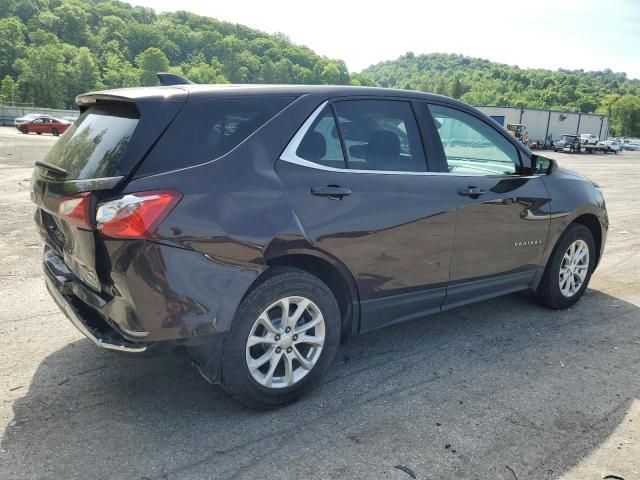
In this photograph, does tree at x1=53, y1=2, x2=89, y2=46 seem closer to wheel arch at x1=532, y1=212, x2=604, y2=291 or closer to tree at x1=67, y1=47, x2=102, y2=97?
tree at x1=67, y1=47, x2=102, y2=97

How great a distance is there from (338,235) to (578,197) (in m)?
2.75

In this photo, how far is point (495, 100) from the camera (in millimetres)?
152000

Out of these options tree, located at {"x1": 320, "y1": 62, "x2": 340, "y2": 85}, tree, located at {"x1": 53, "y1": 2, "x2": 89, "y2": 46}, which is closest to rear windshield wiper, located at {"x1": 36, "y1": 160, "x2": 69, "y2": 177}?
tree, located at {"x1": 320, "y1": 62, "x2": 340, "y2": 85}

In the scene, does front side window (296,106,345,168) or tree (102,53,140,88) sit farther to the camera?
tree (102,53,140,88)

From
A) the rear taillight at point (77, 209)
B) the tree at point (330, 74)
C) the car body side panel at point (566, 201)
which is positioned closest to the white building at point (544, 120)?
the car body side panel at point (566, 201)

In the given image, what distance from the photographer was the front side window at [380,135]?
3416mm

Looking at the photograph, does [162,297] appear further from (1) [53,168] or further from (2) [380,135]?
(2) [380,135]

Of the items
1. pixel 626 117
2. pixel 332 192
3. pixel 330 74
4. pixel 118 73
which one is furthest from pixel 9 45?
pixel 626 117

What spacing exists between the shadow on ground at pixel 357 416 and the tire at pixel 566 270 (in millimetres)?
697

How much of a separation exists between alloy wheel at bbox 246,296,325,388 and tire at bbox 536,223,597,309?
2.59m

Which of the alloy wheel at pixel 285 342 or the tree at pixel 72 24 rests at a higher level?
the tree at pixel 72 24

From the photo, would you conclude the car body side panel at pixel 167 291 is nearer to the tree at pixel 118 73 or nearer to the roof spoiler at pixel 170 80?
the roof spoiler at pixel 170 80

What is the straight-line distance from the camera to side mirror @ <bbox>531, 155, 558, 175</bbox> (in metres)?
4.53

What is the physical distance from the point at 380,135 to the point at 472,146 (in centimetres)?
105
